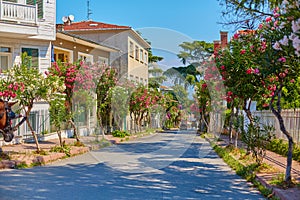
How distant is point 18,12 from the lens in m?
19.2

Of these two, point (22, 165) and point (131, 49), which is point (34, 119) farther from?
point (131, 49)

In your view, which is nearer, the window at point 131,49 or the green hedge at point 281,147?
the green hedge at point 281,147

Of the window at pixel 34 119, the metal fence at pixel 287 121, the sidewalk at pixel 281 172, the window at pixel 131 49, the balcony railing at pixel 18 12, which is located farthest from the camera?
the window at pixel 131 49

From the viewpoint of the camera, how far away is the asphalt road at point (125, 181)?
26.5 feet

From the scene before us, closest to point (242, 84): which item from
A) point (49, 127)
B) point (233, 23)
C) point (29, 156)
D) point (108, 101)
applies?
point (233, 23)

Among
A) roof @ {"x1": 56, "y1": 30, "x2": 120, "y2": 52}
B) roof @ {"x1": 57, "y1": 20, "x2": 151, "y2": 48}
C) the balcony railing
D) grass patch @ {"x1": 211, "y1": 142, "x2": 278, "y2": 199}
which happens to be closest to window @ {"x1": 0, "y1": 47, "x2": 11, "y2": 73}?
the balcony railing

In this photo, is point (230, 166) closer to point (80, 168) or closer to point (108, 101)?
point (80, 168)

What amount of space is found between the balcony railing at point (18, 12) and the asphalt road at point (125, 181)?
8508 millimetres

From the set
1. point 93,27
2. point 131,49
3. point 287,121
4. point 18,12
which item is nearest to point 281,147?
point 287,121

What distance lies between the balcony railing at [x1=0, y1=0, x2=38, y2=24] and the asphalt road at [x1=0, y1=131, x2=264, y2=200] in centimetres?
851

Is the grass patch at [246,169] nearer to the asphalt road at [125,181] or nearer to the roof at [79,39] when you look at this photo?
the asphalt road at [125,181]

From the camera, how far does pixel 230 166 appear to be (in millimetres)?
12781

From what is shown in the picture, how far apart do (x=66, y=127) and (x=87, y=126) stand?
121 inches

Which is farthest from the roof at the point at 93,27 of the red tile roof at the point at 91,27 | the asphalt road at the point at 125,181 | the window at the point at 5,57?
the asphalt road at the point at 125,181
